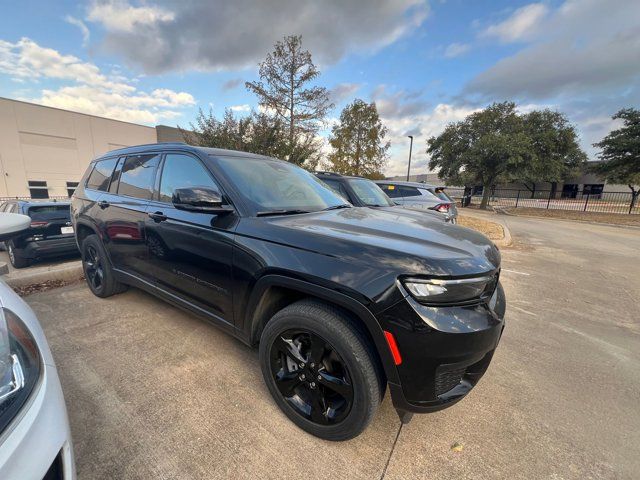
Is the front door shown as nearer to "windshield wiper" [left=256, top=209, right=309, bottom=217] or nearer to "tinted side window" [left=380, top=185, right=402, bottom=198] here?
"windshield wiper" [left=256, top=209, right=309, bottom=217]

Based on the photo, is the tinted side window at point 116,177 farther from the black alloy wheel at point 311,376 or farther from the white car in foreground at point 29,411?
the black alloy wheel at point 311,376

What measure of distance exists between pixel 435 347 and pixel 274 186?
182 cm

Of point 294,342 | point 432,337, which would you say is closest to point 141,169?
point 294,342

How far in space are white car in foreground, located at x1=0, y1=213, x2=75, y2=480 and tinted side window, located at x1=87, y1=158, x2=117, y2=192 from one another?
111 inches

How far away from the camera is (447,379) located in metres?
1.68

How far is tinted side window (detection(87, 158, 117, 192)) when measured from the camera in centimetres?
366

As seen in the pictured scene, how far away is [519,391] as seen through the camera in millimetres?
2498

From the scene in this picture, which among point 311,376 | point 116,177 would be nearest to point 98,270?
point 116,177

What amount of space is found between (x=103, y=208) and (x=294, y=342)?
2.93 metres

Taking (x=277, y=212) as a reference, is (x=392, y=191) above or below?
below

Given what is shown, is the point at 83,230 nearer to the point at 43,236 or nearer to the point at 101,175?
the point at 101,175

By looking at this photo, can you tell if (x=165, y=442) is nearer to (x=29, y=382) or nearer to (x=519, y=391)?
(x=29, y=382)

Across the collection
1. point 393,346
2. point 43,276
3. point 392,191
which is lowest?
point 43,276

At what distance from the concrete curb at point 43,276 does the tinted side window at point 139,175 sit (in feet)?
6.95
